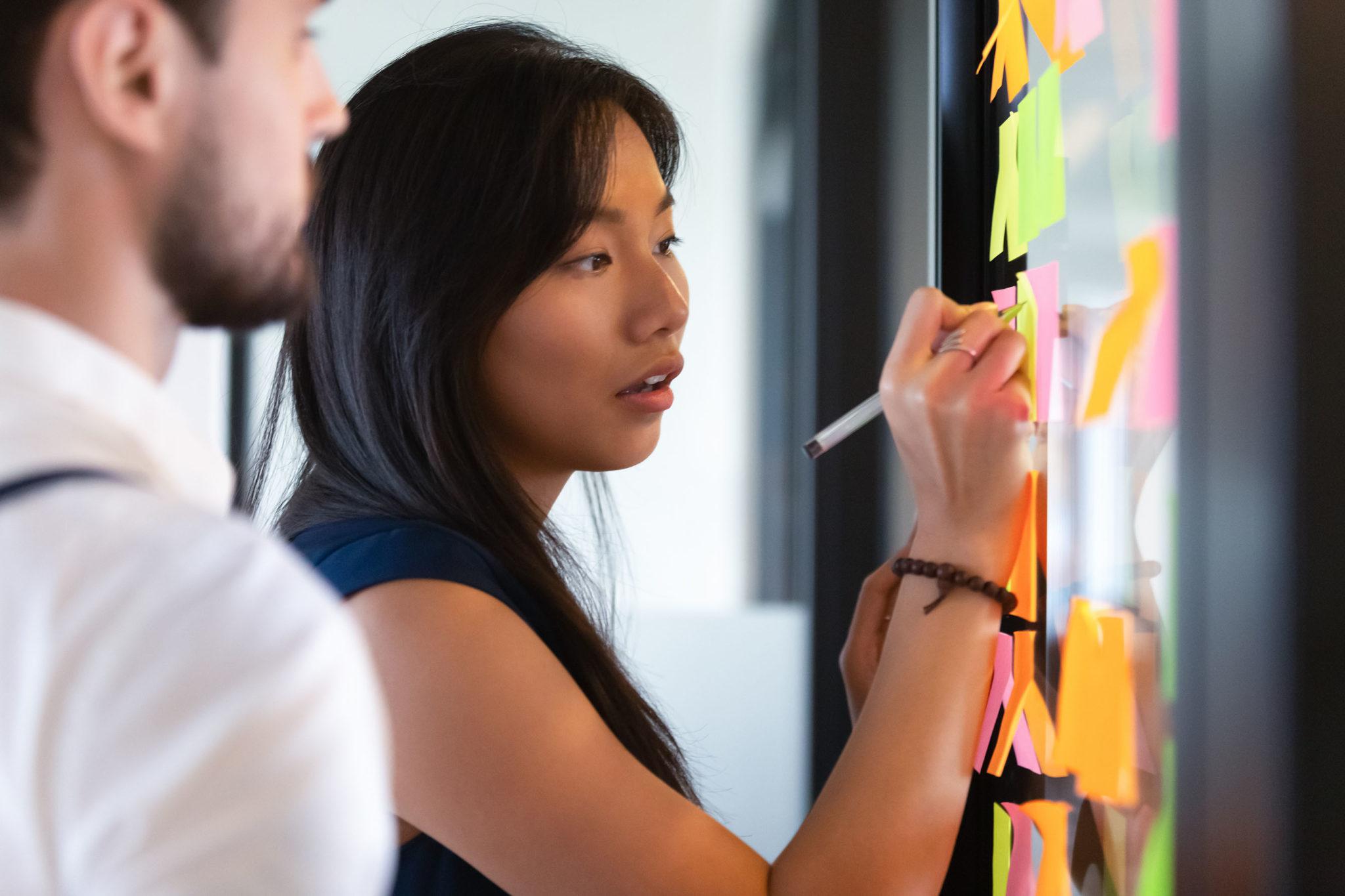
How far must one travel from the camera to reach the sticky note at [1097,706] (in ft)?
1.78

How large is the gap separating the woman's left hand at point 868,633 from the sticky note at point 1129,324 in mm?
332

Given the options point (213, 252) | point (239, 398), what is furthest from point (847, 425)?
point (239, 398)

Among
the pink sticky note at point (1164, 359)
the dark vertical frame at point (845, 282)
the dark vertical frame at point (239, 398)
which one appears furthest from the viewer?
the dark vertical frame at point (239, 398)

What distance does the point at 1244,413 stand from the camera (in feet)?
1.28

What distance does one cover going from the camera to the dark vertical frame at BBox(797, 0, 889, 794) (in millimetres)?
1096

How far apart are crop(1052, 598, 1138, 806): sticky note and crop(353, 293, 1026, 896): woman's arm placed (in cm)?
5

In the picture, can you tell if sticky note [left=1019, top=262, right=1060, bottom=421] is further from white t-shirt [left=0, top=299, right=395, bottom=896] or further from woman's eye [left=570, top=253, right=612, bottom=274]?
white t-shirt [left=0, top=299, right=395, bottom=896]

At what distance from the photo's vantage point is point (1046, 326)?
0.69 metres

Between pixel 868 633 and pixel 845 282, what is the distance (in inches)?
14.1

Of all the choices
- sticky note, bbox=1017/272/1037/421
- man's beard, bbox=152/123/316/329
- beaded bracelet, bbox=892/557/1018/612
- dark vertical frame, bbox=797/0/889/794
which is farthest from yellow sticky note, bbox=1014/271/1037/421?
man's beard, bbox=152/123/316/329

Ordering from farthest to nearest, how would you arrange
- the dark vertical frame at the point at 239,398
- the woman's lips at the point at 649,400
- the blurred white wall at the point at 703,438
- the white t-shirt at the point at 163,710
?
the dark vertical frame at the point at 239,398 → the blurred white wall at the point at 703,438 → the woman's lips at the point at 649,400 → the white t-shirt at the point at 163,710

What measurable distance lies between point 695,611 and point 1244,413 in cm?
98

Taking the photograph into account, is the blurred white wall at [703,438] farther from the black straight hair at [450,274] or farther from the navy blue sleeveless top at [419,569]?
the navy blue sleeveless top at [419,569]

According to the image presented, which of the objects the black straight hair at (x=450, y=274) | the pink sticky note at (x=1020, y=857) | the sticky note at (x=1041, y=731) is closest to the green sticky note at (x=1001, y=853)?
the pink sticky note at (x=1020, y=857)
